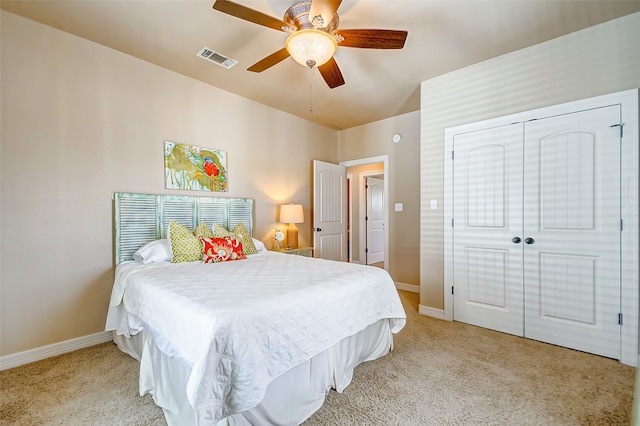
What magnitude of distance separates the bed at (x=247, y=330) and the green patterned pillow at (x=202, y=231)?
425 millimetres

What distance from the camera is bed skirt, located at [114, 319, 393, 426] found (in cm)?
141

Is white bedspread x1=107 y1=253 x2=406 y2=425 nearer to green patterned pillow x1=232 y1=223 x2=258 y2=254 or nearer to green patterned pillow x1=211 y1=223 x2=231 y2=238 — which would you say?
green patterned pillow x1=211 y1=223 x2=231 y2=238

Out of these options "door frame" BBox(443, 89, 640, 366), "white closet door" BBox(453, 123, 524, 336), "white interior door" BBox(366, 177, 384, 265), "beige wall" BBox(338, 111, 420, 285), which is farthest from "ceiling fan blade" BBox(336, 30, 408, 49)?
"white interior door" BBox(366, 177, 384, 265)

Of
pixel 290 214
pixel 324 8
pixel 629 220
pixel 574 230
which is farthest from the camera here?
pixel 290 214

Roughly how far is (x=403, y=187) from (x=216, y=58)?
10.0ft

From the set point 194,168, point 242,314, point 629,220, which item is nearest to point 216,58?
point 194,168

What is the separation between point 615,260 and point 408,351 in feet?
5.97

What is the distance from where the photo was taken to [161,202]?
2.93 meters

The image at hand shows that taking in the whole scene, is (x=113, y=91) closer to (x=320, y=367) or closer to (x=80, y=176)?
(x=80, y=176)

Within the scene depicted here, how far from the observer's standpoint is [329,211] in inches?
188

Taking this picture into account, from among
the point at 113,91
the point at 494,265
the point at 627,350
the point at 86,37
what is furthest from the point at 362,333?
the point at 86,37

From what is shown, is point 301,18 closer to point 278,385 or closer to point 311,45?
point 311,45

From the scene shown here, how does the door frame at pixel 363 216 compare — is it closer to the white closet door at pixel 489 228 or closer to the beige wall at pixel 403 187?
the beige wall at pixel 403 187

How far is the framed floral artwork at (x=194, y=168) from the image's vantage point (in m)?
3.04
